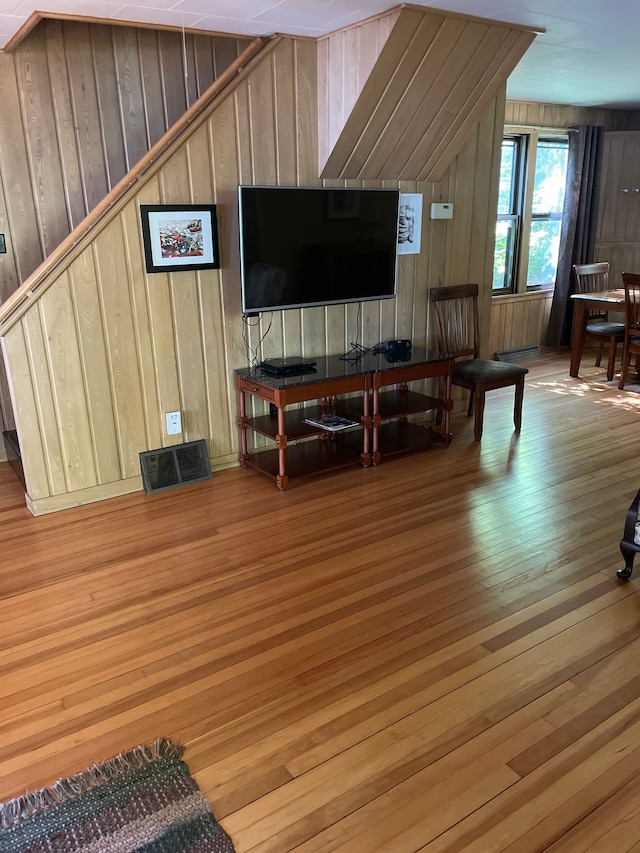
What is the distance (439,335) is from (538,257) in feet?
10.0

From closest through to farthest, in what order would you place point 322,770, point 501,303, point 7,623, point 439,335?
point 322,770
point 7,623
point 439,335
point 501,303

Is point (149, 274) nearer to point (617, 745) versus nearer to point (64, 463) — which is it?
point (64, 463)

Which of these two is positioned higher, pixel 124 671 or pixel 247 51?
pixel 247 51

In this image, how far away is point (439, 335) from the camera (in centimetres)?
462

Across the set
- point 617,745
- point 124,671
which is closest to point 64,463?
point 124,671

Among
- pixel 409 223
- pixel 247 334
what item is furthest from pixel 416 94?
pixel 247 334

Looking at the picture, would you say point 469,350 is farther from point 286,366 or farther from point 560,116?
point 560,116

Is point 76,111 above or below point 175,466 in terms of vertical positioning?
above

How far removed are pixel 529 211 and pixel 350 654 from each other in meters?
5.52

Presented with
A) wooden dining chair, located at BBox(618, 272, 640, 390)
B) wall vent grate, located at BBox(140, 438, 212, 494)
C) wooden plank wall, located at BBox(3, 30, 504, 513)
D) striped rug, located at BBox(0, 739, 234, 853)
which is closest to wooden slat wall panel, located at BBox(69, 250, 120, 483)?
wooden plank wall, located at BBox(3, 30, 504, 513)

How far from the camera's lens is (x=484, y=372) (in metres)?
4.40

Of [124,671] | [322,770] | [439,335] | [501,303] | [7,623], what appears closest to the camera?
[322,770]

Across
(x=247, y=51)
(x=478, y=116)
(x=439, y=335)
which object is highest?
(x=247, y=51)

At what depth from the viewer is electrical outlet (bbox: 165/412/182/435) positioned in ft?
12.4
